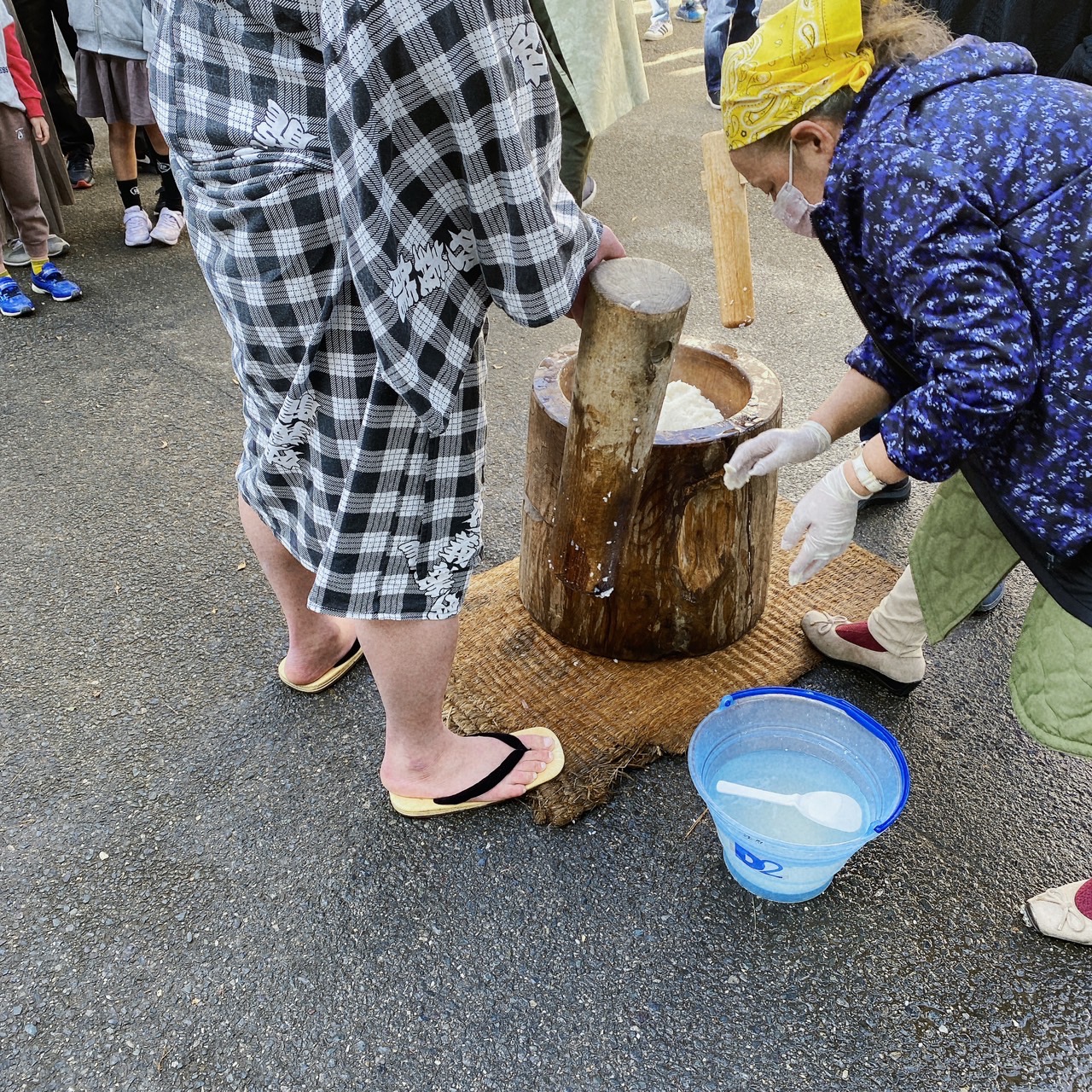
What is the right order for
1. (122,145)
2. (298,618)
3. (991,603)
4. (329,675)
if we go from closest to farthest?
(298,618) < (329,675) < (991,603) < (122,145)

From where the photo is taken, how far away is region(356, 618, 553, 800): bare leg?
63.6 inches

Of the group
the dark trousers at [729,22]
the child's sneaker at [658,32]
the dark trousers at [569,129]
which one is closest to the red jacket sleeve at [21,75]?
the dark trousers at [569,129]

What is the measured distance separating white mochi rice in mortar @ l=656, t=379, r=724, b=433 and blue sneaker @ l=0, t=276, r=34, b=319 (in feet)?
9.99

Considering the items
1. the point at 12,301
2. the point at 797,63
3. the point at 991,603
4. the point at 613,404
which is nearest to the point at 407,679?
the point at 613,404

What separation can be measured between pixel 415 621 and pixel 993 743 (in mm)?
1415

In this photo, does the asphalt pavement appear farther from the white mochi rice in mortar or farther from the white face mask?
the white face mask

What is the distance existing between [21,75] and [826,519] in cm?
383

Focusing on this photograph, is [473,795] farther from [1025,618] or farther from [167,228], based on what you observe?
[167,228]

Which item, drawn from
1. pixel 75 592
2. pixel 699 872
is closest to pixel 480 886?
pixel 699 872

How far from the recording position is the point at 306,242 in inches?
49.6

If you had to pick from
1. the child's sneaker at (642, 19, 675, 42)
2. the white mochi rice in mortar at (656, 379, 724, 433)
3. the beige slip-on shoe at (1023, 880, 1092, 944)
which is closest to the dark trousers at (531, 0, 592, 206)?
the white mochi rice in mortar at (656, 379, 724, 433)

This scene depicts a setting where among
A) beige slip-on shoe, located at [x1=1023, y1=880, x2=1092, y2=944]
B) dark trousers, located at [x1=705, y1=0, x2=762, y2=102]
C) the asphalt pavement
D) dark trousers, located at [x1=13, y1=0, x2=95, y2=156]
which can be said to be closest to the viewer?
the asphalt pavement

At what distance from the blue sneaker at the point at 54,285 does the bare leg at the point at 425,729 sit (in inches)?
121

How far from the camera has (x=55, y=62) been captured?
472cm
